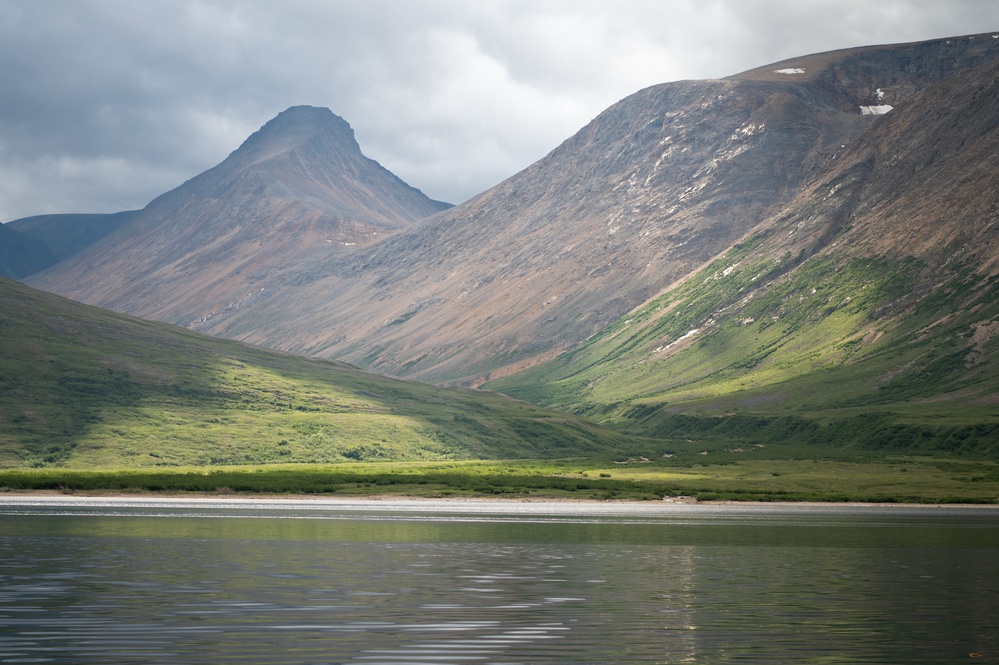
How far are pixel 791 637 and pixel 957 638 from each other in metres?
4.82

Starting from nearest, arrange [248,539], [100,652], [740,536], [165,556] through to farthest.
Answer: [100,652] → [165,556] → [248,539] → [740,536]

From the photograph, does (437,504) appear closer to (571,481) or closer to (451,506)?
(451,506)

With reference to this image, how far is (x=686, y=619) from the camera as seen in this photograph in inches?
1383

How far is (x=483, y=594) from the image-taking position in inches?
1583

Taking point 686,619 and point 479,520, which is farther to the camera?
point 479,520

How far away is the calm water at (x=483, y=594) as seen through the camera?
2867 centimetres

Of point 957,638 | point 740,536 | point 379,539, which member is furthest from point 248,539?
point 957,638

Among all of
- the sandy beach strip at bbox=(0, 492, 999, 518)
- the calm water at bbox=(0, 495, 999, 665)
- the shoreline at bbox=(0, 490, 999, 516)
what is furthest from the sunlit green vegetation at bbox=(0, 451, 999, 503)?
the calm water at bbox=(0, 495, 999, 665)

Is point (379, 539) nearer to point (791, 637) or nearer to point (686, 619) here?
point (686, 619)

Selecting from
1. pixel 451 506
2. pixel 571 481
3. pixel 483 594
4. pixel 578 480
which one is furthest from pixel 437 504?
pixel 483 594

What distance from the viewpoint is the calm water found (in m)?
28.7

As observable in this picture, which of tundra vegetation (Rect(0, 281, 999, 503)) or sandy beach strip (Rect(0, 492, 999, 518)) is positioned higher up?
tundra vegetation (Rect(0, 281, 999, 503))

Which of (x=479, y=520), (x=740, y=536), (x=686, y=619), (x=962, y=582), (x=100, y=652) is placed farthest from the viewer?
(x=479, y=520)

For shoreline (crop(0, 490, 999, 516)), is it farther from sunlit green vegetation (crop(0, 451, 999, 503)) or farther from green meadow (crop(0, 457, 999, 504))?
sunlit green vegetation (crop(0, 451, 999, 503))
